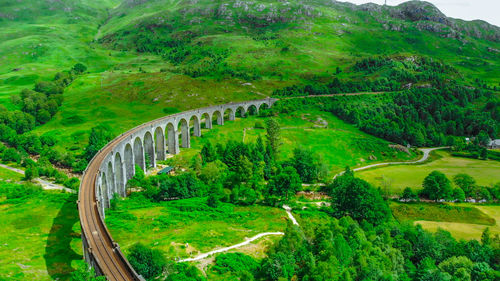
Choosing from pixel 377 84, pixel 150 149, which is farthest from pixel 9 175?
pixel 377 84

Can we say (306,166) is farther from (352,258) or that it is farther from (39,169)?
(39,169)

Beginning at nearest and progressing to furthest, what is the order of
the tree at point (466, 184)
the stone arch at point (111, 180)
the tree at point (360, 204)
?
the tree at point (360, 204), the stone arch at point (111, 180), the tree at point (466, 184)

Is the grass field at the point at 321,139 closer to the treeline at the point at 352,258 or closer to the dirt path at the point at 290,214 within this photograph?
the dirt path at the point at 290,214

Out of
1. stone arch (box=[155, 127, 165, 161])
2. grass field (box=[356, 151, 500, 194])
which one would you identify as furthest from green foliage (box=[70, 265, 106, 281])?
grass field (box=[356, 151, 500, 194])

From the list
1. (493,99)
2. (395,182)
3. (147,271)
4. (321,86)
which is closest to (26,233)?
(147,271)

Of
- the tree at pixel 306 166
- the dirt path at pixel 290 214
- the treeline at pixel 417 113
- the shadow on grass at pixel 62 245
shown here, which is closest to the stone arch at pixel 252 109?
the treeline at pixel 417 113

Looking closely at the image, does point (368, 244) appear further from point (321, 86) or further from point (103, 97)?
point (103, 97)
